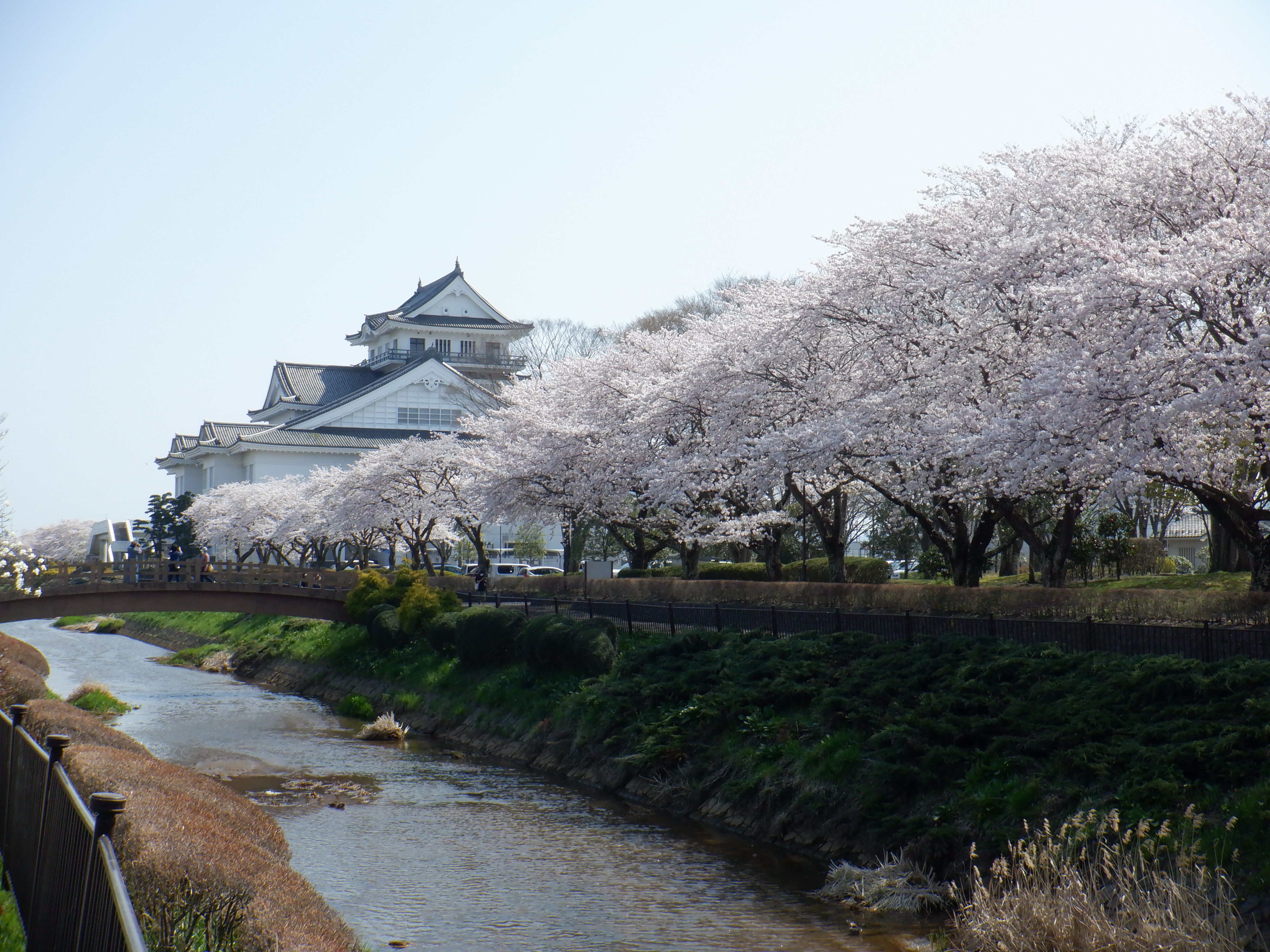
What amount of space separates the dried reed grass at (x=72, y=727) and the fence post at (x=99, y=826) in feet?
22.6

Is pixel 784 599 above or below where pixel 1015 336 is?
below

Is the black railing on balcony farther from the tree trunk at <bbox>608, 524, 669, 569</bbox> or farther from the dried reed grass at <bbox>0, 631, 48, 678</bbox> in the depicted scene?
the dried reed grass at <bbox>0, 631, 48, 678</bbox>

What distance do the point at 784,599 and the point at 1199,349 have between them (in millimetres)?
10901

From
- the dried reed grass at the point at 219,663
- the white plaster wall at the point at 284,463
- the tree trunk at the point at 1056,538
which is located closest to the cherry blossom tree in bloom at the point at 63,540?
the white plaster wall at the point at 284,463

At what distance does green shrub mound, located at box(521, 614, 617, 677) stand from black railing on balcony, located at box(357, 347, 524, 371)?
158 feet

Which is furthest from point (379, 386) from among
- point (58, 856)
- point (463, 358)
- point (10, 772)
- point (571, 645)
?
point (58, 856)

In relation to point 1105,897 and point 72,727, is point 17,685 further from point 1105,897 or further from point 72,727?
point 1105,897

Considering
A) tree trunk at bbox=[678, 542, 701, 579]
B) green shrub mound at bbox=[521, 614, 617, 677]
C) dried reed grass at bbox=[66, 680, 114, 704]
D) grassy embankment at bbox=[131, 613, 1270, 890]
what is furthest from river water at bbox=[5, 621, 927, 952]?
tree trunk at bbox=[678, 542, 701, 579]

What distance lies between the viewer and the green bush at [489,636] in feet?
94.3

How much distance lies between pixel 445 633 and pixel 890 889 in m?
21.1

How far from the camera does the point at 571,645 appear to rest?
25.0 m

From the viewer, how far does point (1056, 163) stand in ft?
72.6

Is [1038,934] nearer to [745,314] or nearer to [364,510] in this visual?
[745,314]

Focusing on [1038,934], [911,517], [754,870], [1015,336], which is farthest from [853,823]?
[911,517]
